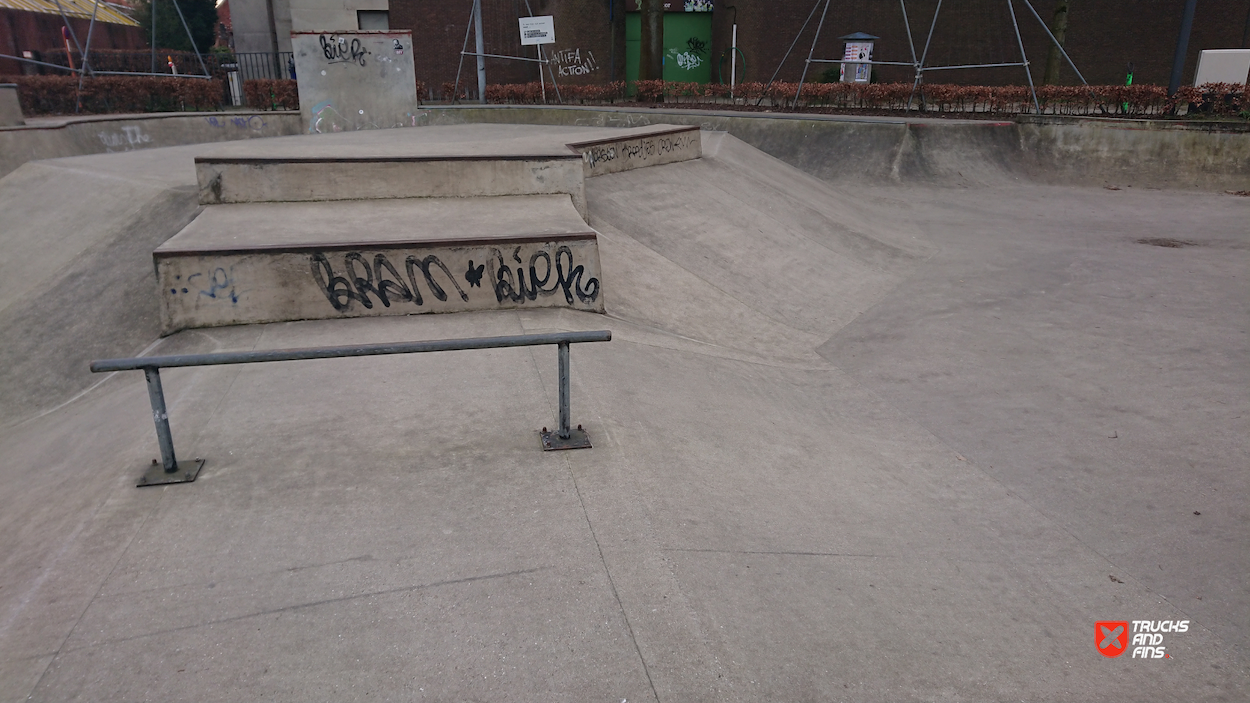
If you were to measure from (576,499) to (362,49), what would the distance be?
655 inches

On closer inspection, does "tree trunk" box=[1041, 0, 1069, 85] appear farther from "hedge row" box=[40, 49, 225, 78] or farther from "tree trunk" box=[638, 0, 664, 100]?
"hedge row" box=[40, 49, 225, 78]

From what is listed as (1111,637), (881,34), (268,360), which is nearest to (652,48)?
(881,34)

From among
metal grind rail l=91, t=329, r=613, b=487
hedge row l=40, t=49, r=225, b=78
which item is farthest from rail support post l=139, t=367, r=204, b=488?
hedge row l=40, t=49, r=225, b=78

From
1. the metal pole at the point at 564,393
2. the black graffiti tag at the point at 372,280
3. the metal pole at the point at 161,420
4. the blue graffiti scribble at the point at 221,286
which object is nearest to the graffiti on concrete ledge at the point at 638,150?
the black graffiti tag at the point at 372,280

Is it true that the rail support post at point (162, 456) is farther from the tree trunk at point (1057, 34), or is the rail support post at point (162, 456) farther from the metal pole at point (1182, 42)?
the tree trunk at point (1057, 34)

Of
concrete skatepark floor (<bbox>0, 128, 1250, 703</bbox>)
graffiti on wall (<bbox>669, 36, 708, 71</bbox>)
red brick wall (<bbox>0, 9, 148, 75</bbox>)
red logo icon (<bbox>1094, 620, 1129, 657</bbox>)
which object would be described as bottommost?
red logo icon (<bbox>1094, 620, 1129, 657</bbox>)

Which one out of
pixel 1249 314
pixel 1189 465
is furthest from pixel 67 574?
pixel 1249 314

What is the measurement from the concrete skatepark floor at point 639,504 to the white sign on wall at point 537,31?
1467cm

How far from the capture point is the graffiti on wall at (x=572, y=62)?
27500mm

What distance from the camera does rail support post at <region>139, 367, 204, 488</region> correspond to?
12.8 feet

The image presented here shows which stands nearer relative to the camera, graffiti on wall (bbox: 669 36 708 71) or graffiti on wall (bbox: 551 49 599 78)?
graffiti on wall (bbox: 551 49 599 78)

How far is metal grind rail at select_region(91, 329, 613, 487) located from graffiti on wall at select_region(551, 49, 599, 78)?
25.4 metres

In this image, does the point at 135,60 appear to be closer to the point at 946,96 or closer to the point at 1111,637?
the point at 946,96

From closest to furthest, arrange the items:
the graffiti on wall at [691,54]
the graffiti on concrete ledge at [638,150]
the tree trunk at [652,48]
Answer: the graffiti on concrete ledge at [638,150] → the tree trunk at [652,48] → the graffiti on wall at [691,54]
